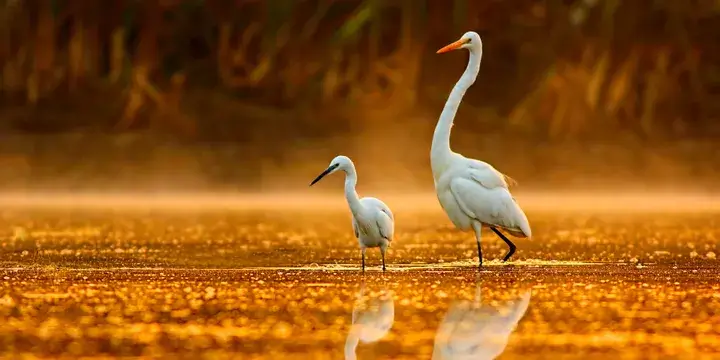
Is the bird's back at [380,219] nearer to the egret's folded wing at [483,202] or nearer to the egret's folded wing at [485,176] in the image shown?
the egret's folded wing at [483,202]

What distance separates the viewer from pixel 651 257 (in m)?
13.3

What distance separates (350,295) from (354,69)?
Answer: 1624cm

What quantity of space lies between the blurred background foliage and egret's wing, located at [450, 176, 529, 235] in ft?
35.3

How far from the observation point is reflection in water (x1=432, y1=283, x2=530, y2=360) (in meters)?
7.96

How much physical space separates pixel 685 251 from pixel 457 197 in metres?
2.15

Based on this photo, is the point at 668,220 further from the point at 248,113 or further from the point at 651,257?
the point at 248,113

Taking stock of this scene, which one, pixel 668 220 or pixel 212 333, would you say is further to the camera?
pixel 668 220

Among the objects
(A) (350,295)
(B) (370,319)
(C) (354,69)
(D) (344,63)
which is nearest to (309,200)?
(C) (354,69)

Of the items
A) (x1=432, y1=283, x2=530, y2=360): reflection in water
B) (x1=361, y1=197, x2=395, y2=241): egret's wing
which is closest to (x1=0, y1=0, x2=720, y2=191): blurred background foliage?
(x1=361, y1=197, x2=395, y2=241): egret's wing

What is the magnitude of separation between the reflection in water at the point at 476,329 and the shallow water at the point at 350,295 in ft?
0.05

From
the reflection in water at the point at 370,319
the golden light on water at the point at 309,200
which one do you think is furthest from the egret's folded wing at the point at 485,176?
the golden light on water at the point at 309,200

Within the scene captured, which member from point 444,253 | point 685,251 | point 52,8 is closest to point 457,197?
point 444,253

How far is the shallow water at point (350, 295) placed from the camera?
26.8 feet

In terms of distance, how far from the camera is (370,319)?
920cm
